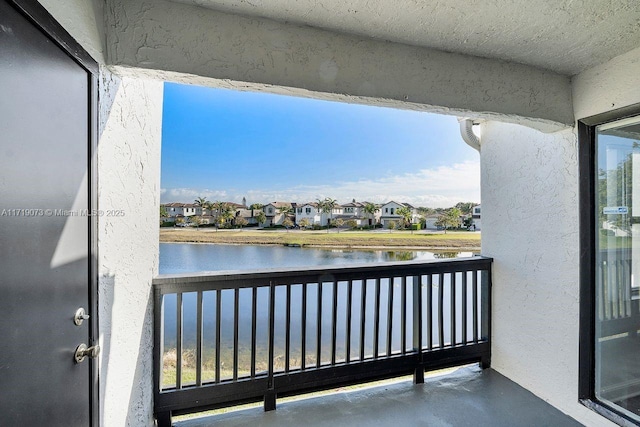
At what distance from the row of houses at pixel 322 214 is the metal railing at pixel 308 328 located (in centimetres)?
50

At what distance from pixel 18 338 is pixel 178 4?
1586 mm

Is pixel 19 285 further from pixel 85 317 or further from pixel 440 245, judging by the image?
pixel 440 245

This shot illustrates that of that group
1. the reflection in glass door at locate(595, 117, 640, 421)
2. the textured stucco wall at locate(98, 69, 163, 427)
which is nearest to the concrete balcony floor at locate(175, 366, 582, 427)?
the reflection in glass door at locate(595, 117, 640, 421)

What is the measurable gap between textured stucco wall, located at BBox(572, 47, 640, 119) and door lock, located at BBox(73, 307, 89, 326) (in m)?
3.23

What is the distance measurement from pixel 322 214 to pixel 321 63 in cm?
148

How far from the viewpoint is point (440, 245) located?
293cm

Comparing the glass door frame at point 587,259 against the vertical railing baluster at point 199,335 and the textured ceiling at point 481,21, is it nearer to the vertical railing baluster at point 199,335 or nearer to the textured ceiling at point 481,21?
the textured ceiling at point 481,21

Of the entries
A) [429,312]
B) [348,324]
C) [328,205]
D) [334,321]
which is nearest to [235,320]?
[334,321]

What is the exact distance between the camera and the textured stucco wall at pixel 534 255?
91.6 inches

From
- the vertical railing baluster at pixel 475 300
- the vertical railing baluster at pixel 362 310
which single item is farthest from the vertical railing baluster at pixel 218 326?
the vertical railing baluster at pixel 475 300

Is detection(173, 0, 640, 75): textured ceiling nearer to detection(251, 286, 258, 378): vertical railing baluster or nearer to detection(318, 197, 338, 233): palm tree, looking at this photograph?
detection(318, 197, 338, 233): palm tree

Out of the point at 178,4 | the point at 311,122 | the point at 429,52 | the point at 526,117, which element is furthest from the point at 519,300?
the point at 178,4

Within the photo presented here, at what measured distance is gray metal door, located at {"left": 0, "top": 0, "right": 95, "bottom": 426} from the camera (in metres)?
0.87

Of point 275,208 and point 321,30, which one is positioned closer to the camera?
point 321,30
